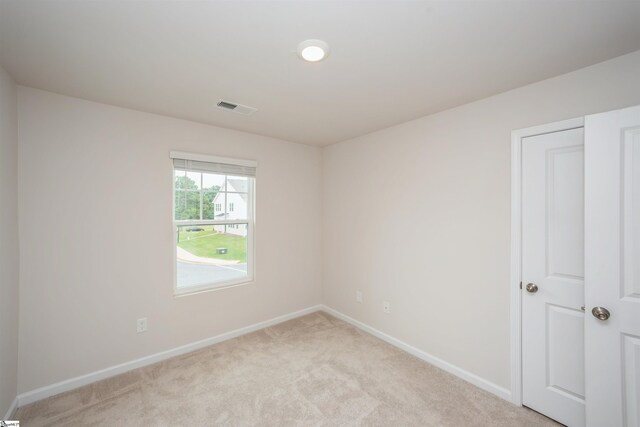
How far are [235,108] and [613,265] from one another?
2917mm

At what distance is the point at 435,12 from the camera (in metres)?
1.32

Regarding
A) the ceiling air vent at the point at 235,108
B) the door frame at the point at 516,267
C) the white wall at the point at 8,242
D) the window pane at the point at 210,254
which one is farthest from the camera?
the window pane at the point at 210,254

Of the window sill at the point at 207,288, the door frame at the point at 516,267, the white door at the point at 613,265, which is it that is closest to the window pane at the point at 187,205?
the window sill at the point at 207,288

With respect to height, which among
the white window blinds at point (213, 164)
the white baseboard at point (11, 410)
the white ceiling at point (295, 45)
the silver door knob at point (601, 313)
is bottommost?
the white baseboard at point (11, 410)

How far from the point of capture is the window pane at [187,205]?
9.52 ft

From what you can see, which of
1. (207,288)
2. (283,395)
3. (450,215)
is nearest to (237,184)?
(207,288)

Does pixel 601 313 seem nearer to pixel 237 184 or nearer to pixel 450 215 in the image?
pixel 450 215

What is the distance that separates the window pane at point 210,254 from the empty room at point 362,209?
0.02 metres

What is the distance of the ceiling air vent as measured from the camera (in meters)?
2.44

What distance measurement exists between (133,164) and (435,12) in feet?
8.77

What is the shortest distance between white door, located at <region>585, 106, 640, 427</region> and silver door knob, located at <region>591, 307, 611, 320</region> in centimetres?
1

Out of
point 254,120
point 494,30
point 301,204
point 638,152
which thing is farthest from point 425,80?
point 301,204

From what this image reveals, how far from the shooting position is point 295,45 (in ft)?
5.18

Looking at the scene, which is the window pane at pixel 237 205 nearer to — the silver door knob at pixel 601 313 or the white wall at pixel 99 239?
the white wall at pixel 99 239
